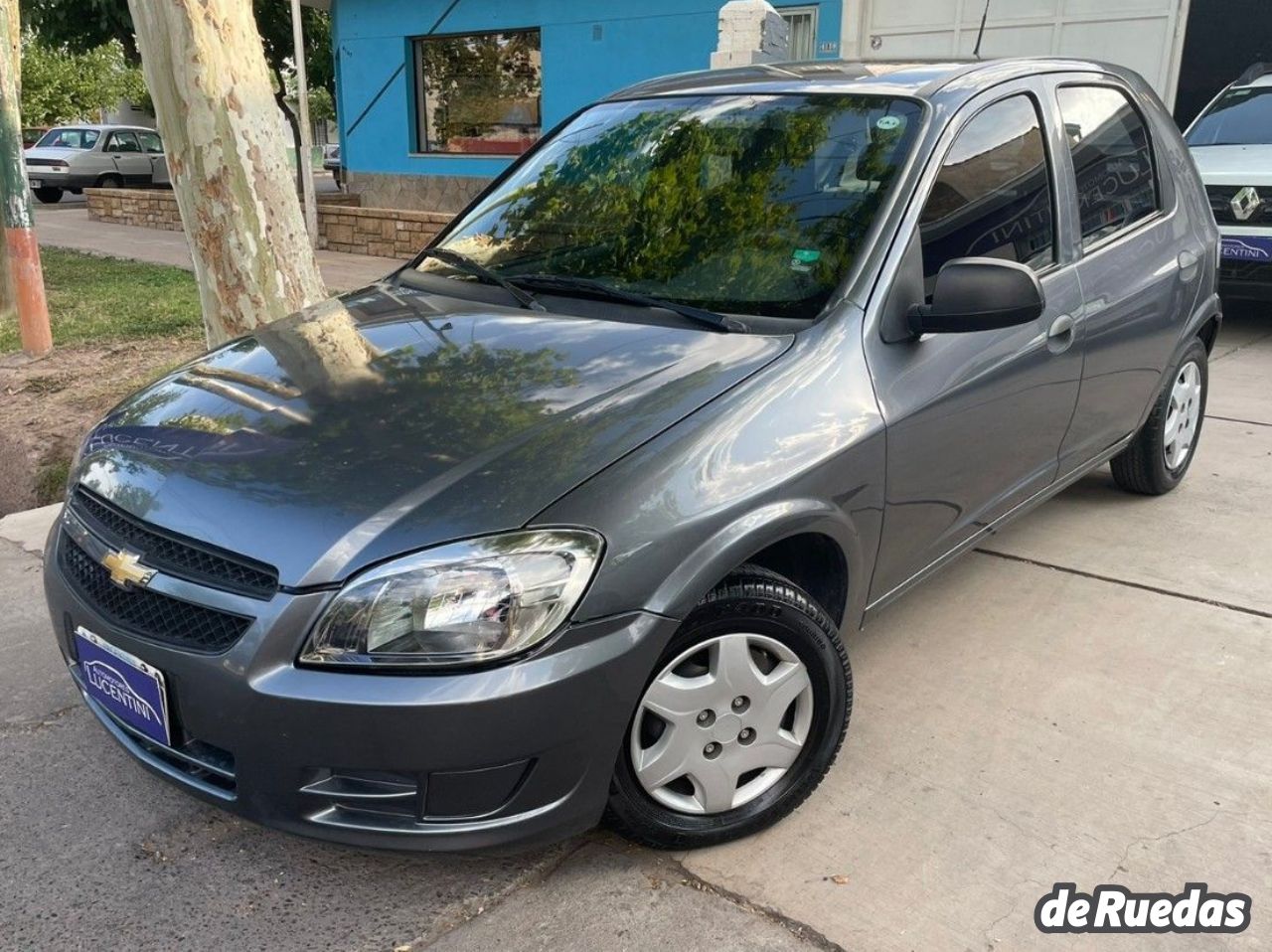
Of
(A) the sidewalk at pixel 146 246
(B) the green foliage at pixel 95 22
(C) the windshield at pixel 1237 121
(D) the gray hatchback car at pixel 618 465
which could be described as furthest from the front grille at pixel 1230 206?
(B) the green foliage at pixel 95 22

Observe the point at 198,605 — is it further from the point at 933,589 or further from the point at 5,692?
the point at 933,589

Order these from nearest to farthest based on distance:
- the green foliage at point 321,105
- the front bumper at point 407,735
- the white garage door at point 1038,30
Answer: the front bumper at point 407,735 < the white garage door at point 1038,30 < the green foliage at point 321,105

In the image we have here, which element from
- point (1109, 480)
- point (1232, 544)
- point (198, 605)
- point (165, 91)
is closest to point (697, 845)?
point (198, 605)

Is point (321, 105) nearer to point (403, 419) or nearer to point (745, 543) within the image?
point (403, 419)

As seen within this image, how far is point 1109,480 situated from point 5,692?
14.6ft

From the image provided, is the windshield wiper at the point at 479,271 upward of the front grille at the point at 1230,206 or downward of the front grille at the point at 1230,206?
upward

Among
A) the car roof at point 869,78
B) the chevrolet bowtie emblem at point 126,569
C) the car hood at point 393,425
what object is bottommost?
the chevrolet bowtie emblem at point 126,569

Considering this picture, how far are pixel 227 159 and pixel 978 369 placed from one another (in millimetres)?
4087

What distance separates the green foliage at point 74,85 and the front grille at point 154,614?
38382mm

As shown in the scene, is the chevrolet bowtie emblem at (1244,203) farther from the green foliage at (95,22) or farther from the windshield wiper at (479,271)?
the green foliage at (95,22)

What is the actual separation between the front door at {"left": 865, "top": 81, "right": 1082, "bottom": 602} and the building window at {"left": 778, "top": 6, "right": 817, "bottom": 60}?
996cm

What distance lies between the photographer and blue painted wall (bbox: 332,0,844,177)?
528 inches

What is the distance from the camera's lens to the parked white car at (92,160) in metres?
24.4

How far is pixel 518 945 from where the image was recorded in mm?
2301
